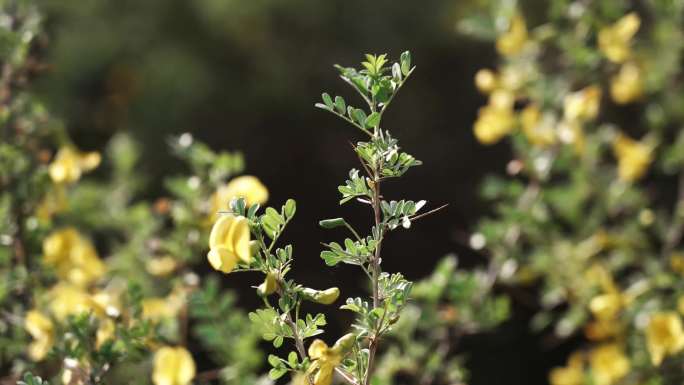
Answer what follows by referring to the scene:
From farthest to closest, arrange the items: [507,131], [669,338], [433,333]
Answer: [507,131] < [433,333] < [669,338]

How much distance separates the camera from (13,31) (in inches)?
40.7

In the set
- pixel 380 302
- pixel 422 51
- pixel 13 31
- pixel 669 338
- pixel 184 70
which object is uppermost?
pixel 422 51

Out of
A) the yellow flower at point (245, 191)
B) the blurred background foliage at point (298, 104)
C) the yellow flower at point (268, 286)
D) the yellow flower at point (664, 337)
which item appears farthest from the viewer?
the blurred background foliage at point (298, 104)

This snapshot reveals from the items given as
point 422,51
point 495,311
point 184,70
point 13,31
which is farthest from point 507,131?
point 422,51

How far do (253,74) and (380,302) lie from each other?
254cm

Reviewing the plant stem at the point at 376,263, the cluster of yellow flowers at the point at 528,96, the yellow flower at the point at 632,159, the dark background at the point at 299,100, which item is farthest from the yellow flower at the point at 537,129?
the dark background at the point at 299,100

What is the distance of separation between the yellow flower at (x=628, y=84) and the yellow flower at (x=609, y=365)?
424 mm

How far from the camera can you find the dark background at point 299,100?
2.83 meters

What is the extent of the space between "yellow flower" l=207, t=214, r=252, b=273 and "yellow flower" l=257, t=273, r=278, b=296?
2 cm

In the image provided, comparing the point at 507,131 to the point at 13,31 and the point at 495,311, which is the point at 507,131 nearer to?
the point at 495,311

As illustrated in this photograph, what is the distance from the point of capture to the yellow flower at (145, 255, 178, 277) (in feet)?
3.59

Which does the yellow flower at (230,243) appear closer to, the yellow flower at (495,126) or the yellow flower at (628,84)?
the yellow flower at (495,126)

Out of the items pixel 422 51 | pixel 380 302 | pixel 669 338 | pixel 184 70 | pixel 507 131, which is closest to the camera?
pixel 380 302

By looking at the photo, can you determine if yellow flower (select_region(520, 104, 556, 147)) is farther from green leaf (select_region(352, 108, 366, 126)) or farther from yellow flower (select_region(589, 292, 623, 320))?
green leaf (select_region(352, 108, 366, 126))
